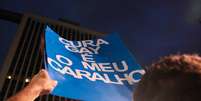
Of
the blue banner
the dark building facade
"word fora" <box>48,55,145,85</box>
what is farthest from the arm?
the dark building facade

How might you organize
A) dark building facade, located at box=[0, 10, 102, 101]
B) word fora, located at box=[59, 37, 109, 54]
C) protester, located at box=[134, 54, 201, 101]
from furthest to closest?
1. dark building facade, located at box=[0, 10, 102, 101]
2. word fora, located at box=[59, 37, 109, 54]
3. protester, located at box=[134, 54, 201, 101]

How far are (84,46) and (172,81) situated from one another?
140 inches

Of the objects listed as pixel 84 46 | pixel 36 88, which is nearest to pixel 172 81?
pixel 36 88

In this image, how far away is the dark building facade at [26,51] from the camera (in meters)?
36.1

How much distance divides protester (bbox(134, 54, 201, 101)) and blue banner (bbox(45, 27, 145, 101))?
214 cm

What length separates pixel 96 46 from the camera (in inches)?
207

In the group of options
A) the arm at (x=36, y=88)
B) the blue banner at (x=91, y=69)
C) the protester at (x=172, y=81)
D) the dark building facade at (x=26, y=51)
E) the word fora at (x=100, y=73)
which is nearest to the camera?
the protester at (x=172, y=81)

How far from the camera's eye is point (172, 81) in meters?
1.74

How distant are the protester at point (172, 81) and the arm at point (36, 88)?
1.40m

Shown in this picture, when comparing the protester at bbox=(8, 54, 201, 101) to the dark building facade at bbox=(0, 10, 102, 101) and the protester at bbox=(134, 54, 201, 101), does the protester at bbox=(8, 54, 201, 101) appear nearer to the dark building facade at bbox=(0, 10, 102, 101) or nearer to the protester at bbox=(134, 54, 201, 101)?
the protester at bbox=(134, 54, 201, 101)

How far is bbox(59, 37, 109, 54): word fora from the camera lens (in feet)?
16.5

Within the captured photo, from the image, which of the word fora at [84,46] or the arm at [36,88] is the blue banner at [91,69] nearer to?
the word fora at [84,46]

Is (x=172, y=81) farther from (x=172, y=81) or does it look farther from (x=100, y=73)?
(x=100, y=73)

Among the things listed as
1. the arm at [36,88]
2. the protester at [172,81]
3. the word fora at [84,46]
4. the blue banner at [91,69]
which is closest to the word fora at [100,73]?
the blue banner at [91,69]
